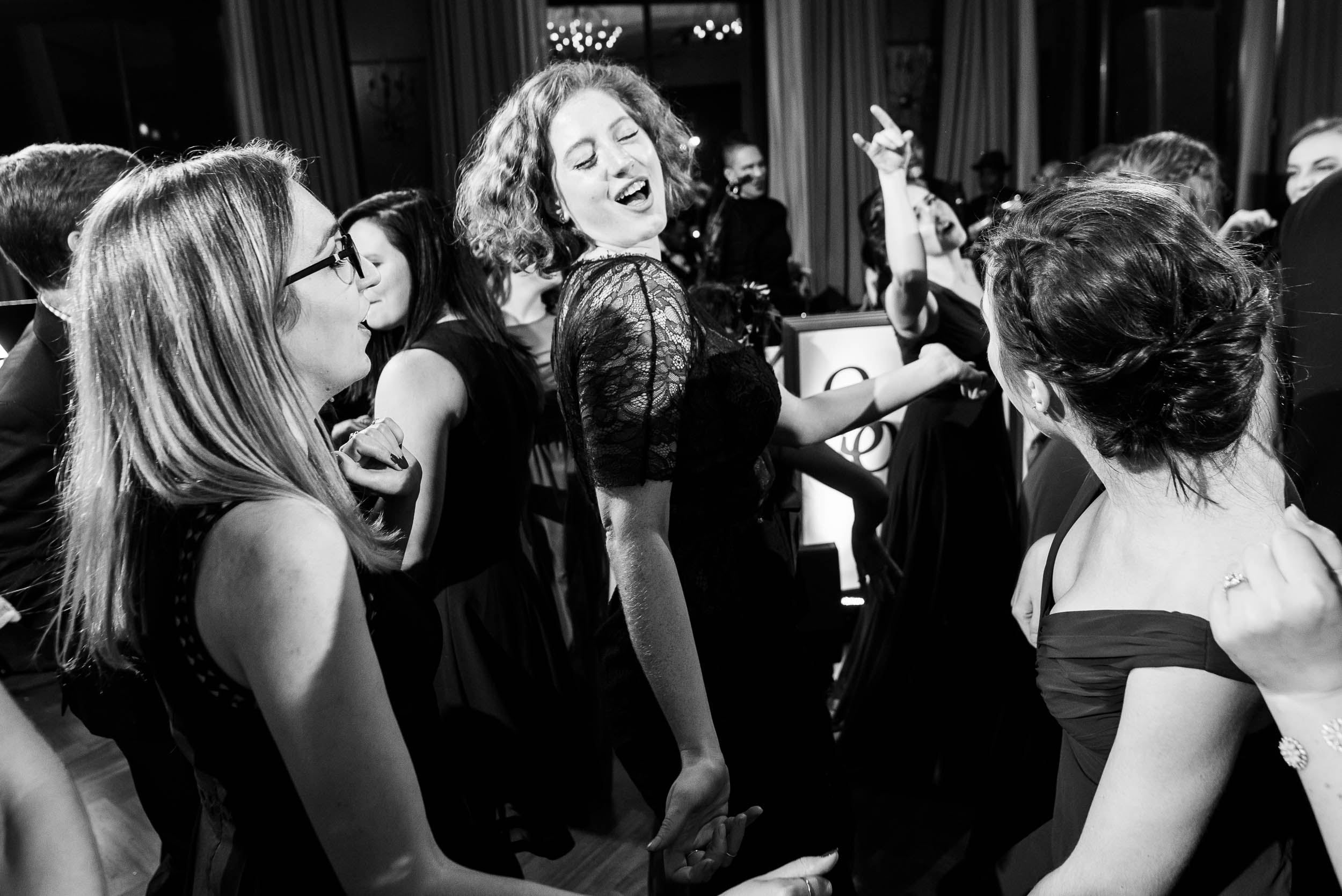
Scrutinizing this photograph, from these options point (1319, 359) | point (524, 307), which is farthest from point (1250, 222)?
point (524, 307)

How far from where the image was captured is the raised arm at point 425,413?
188 cm

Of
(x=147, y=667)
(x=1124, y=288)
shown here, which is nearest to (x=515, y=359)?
(x=147, y=667)

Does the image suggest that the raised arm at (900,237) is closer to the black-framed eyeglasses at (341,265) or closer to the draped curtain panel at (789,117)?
the black-framed eyeglasses at (341,265)

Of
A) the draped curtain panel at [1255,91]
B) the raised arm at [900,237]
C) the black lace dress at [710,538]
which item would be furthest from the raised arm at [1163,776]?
the draped curtain panel at [1255,91]

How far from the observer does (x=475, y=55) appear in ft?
22.2

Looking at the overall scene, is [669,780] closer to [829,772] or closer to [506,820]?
[829,772]

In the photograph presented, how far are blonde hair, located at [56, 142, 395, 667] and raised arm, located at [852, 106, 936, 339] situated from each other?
1249 millimetres

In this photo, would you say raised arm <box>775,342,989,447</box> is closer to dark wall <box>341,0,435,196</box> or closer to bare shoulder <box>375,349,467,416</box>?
bare shoulder <box>375,349,467,416</box>

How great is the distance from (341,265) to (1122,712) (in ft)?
3.33

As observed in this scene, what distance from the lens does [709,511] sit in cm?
140

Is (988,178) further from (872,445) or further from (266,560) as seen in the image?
(266,560)

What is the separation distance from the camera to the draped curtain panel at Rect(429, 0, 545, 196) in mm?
6688

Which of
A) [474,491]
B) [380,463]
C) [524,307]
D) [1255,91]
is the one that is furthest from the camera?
[1255,91]

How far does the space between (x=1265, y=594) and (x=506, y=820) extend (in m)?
1.95
